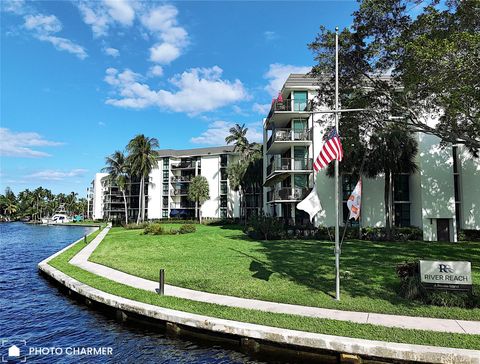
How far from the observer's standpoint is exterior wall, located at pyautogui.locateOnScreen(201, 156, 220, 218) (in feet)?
230

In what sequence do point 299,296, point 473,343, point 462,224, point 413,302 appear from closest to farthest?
1. point 473,343
2. point 413,302
3. point 299,296
4. point 462,224

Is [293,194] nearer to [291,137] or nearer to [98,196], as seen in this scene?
[291,137]

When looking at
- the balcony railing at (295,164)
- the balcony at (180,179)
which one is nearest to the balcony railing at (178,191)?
the balcony at (180,179)

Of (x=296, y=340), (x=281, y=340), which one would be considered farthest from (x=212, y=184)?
(x=296, y=340)

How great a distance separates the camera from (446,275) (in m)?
9.95

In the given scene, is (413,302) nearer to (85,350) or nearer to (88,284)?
(85,350)

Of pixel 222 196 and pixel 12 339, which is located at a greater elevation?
pixel 222 196

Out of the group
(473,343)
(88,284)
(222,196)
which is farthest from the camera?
(222,196)

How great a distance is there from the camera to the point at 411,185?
109 feet

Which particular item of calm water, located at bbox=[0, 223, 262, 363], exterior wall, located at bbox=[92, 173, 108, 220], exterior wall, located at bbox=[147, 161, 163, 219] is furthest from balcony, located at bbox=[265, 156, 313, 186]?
exterior wall, located at bbox=[92, 173, 108, 220]

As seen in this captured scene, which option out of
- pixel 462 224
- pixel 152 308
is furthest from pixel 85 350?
pixel 462 224

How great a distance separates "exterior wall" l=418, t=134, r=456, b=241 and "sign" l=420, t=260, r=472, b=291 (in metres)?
20.5

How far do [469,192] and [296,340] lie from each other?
2843 centimetres

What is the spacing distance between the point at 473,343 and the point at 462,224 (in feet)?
87.0
